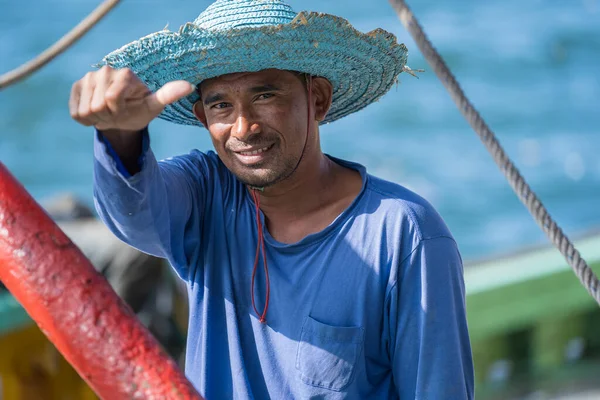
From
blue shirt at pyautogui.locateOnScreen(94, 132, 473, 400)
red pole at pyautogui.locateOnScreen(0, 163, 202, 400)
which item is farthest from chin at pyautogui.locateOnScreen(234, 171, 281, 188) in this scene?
red pole at pyautogui.locateOnScreen(0, 163, 202, 400)

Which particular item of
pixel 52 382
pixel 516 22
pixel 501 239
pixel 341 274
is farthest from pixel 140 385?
pixel 516 22

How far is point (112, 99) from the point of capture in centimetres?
131

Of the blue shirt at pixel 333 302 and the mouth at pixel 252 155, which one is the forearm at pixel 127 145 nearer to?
the blue shirt at pixel 333 302

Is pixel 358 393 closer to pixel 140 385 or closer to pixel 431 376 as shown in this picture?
pixel 431 376

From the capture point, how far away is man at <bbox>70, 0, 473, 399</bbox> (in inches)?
71.1

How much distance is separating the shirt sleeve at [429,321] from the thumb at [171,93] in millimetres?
698

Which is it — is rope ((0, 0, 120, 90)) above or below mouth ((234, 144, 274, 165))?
above

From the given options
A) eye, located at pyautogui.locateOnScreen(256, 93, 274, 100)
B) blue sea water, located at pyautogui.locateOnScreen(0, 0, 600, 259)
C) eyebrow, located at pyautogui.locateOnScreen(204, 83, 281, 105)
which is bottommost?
eye, located at pyautogui.locateOnScreen(256, 93, 274, 100)

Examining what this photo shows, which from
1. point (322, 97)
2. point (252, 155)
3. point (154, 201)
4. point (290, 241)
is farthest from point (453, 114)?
point (154, 201)

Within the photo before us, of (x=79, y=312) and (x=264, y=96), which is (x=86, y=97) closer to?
(x=79, y=312)

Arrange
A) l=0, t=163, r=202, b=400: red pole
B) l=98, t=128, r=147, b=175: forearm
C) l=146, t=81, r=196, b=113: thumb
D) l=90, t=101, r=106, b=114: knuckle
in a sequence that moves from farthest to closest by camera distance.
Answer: l=98, t=128, r=147, b=175: forearm < l=90, t=101, r=106, b=114: knuckle < l=146, t=81, r=196, b=113: thumb < l=0, t=163, r=202, b=400: red pole

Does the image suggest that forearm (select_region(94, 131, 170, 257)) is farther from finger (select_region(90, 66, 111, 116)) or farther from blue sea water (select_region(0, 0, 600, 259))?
blue sea water (select_region(0, 0, 600, 259))

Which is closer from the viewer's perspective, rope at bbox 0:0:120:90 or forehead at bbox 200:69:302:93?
rope at bbox 0:0:120:90

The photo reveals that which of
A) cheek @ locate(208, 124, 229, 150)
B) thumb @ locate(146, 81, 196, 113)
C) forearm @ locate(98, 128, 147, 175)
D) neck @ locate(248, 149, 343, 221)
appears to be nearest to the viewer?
thumb @ locate(146, 81, 196, 113)
